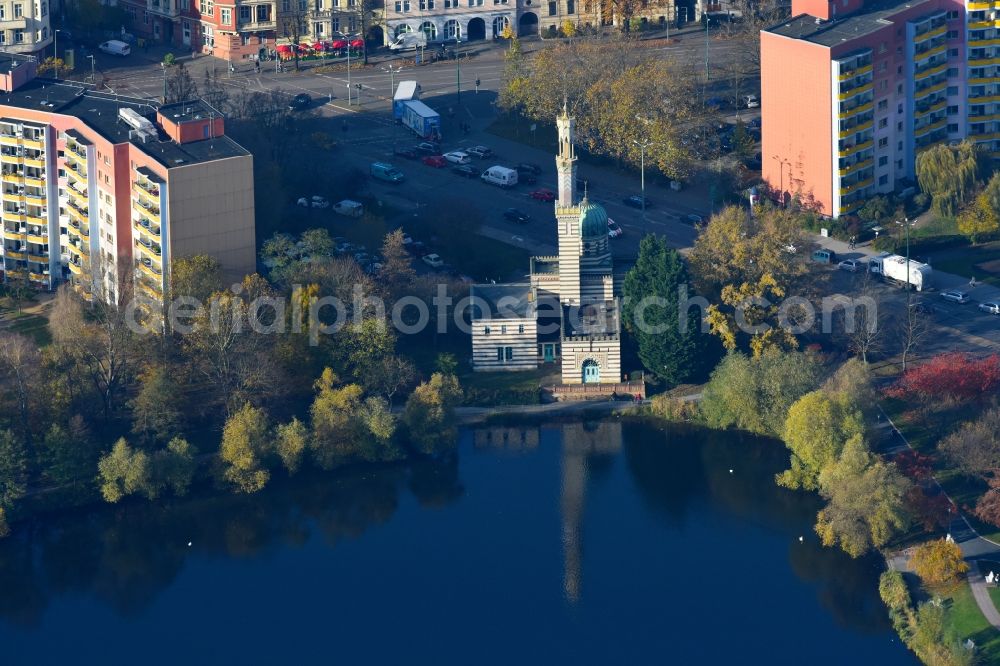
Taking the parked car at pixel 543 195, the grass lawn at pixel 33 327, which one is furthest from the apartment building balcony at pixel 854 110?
the grass lawn at pixel 33 327

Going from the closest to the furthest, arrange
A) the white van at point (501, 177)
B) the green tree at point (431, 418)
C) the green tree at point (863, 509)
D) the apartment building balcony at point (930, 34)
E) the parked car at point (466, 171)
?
1. the green tree at point (863, 509)
2. the green tree at point (431, 418)
3. the apartment building balcony at point (930, 34)
4. the white van at point (501, 177)
5. the parked car at point (466, 171)

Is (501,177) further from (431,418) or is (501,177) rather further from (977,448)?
(977,448)

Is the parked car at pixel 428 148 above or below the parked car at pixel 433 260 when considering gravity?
above

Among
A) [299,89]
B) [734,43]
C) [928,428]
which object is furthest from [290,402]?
[734,43]

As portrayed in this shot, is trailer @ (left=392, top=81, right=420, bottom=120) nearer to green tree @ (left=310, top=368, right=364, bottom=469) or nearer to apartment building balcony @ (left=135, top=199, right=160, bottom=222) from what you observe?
apartment building balcony @ (left=135, top=199, right=160, bottom=222)

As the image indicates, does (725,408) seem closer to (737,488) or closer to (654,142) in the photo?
(737,488)

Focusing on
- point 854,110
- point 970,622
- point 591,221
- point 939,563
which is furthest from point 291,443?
point 854,110

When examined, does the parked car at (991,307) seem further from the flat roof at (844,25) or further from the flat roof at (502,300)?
the flat roof at (502,300)
